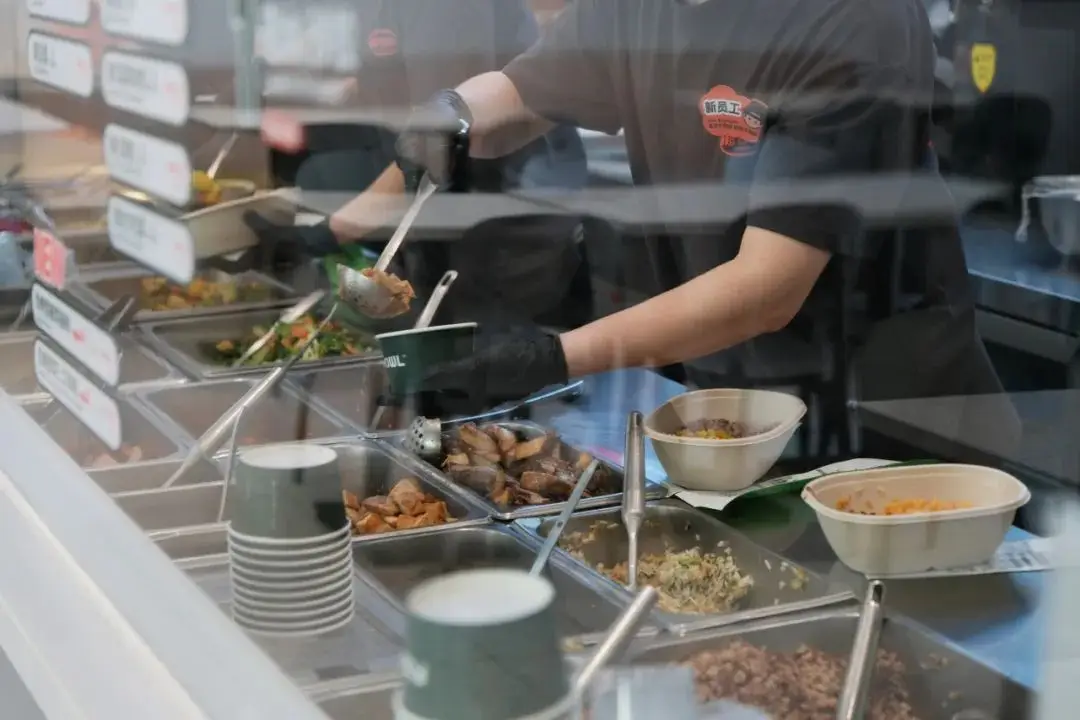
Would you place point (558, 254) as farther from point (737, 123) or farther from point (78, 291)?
point (78, 291)

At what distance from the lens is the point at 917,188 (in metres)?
1.51

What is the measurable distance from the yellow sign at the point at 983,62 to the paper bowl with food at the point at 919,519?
114cm

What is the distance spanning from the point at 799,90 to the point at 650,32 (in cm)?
22

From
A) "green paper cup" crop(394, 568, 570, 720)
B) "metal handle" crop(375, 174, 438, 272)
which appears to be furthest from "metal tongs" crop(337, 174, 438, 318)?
"green paper cup" crop(394, 568, 570, 720)

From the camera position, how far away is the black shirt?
131 cm

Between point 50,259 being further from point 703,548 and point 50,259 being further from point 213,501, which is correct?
point 703,548

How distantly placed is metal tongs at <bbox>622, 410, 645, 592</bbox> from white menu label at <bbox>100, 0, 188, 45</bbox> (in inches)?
23.4

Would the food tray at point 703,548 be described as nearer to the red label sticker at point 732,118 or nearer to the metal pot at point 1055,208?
the red label sticker at point 732,118

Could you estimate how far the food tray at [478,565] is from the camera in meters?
0.68

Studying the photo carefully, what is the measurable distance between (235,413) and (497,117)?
1.82ft

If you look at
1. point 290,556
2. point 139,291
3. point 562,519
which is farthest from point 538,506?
point 139,291

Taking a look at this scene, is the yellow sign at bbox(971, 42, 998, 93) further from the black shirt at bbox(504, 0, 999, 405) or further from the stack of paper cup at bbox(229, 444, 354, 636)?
the stack of paper cup at bbox(229, 444, 354, 636)

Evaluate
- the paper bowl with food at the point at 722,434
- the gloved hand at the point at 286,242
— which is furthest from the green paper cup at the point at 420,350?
the gloved hand at the point at 286,242

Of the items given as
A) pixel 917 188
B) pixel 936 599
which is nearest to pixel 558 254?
pixel 917 188
